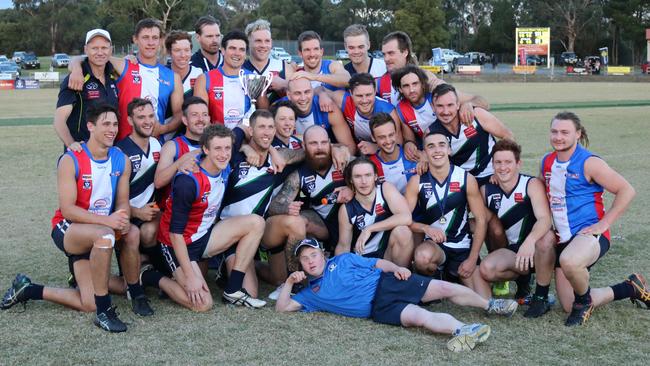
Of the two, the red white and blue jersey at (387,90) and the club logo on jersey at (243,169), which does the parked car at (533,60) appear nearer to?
the red white and blue jersey at (387,90)

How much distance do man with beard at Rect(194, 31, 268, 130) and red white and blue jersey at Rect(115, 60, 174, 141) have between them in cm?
30

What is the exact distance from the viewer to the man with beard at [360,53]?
684cm

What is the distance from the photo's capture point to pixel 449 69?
5069 cm

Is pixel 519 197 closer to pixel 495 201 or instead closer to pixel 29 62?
pixel 495 201

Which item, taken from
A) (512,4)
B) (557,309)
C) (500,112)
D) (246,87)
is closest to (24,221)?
(246,87)

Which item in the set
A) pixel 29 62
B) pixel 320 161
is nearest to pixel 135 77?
pixel 320 161

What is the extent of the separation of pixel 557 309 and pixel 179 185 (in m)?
2.96

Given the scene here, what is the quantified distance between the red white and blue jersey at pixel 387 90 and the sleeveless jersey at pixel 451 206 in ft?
4.31

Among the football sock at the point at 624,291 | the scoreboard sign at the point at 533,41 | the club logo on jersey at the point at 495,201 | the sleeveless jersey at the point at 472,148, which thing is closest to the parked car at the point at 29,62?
the scoreboard sign at the point at 533,41

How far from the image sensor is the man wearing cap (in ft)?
19.6

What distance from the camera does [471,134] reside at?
6.08 metres

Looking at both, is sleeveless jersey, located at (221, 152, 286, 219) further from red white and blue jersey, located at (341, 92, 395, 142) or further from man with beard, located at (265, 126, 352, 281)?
red white and blue jersey, located at (341, 92, 395, 142)

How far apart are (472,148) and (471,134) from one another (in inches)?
4.9

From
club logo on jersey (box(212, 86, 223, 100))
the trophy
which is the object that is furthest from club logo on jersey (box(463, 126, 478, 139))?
club logo on jersey (box(212, 86, 223, 100))
